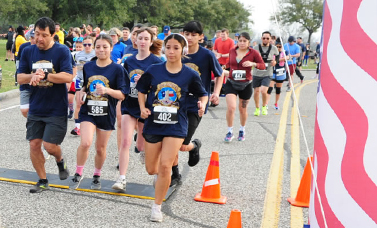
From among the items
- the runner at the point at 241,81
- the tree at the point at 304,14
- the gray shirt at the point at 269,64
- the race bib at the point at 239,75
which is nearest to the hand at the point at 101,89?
the runner at the point at 241,81

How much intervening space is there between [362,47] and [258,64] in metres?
6.47

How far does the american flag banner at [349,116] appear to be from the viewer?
2264 mm

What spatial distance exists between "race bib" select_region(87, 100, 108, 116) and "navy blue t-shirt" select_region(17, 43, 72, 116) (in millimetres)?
299

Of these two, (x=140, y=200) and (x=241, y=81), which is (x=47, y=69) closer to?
(x=140, y=200)

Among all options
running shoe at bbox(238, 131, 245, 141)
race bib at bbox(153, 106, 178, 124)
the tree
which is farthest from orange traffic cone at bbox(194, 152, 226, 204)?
the tree

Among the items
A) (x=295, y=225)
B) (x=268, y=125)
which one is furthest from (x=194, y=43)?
(x=268, y=125)

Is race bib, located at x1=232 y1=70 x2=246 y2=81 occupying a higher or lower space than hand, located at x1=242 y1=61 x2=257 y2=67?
lower

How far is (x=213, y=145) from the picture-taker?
797 cm

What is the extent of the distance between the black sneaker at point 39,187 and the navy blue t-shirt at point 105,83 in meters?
0.75

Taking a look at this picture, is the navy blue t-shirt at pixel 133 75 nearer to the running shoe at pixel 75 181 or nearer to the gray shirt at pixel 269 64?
the running shoe at pixel 75 181

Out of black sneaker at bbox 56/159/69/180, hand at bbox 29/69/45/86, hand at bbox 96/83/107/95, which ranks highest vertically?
hand at bbox 29/69/45/86

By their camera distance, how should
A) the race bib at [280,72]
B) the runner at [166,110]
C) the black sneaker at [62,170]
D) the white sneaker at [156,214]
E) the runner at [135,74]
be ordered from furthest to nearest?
the race bib at [280,72] < the runner at [135,74] < the black sneaker at [62,170] < the runner at [166,110] < the white sneaker at [156,214]

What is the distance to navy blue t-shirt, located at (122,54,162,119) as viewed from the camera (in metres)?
5.61

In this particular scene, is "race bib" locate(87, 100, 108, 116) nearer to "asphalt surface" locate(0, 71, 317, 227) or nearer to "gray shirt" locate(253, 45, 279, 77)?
"asphalt surface" locate(0, 71, 317, 227)
